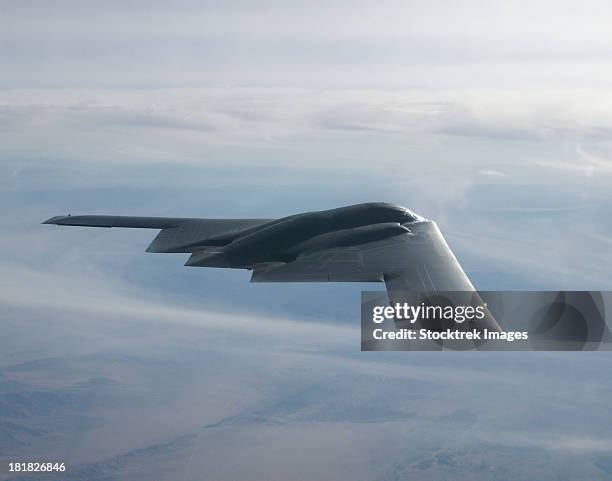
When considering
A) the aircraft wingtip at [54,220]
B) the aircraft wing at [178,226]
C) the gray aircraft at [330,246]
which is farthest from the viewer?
the aircraft wingtip at [54,220]

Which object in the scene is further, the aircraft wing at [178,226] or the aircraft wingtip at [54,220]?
the aircraft wingtip at [54,220]

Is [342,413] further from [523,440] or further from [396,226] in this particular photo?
[396,226]

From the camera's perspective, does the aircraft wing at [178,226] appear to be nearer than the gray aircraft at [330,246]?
No

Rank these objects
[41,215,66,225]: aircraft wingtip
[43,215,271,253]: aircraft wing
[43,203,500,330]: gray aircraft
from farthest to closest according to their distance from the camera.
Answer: [41,215,66,225]: aircraft wingtip → [43,215,271,253]: aircraft wing → [43,203,500,330]: gray aircraft

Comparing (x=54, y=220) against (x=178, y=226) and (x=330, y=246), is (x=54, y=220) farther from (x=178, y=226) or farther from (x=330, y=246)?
(x=330, y=246)

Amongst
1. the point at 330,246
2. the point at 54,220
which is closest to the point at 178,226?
the point at 54,220

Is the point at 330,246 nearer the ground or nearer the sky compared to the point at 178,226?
nearer the sky

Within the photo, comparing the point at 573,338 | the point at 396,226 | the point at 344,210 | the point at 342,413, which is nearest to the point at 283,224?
the point at 344,210

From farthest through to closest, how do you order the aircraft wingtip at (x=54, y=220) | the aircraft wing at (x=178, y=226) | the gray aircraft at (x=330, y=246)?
the aircraft wingtip at (x=54, y=220) → the aircraft wing at (x=178, y=226) → the gray aircraft at (x=330, y=246)
